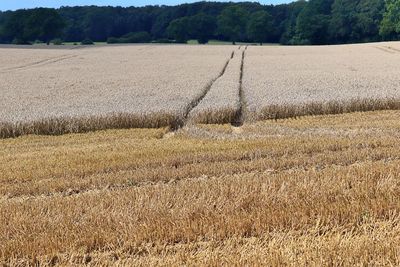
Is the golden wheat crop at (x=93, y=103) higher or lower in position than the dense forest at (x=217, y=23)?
lower

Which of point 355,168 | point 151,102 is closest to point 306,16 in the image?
point 151,102

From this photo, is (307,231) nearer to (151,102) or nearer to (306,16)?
(151,102)

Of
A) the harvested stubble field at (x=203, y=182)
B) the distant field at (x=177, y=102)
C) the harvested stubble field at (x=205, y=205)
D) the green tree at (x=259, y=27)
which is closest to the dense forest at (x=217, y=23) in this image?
the green tree at (x=259, y=27)

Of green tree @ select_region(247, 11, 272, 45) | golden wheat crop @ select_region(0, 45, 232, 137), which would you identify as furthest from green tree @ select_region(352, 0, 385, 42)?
golden wheat crop @ select_region(0, 45, 232, 137)

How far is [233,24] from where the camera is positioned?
134m

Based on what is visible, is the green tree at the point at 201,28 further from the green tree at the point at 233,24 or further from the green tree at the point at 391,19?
the green tree at the point at 391,19

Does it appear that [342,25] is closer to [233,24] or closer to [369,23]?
[369,23]

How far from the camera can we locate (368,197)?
6844 millimetres

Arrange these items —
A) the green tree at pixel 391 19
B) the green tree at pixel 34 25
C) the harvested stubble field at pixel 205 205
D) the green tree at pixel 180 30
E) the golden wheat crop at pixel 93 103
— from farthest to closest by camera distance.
A: 1. the green tree at pixel 180 30
2. the green tree at pixel 34 25
3. the green tree at pixel 391 19
4. the golden wheat crop at pixel 93 103
5. the harvested stubble field at pixel 205 205

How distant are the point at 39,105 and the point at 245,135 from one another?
1033cm

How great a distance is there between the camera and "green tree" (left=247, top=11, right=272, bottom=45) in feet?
418

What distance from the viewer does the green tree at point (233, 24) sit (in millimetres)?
132875

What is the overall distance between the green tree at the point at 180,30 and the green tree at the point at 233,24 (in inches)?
366

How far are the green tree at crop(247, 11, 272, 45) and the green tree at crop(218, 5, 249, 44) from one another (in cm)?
434
